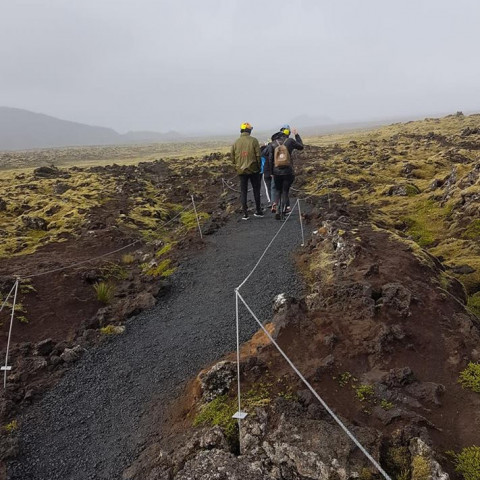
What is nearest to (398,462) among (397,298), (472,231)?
(397,298)

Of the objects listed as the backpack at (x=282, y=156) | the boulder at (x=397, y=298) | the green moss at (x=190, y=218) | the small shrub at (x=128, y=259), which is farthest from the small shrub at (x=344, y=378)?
the green moss at (x=190, y=218)

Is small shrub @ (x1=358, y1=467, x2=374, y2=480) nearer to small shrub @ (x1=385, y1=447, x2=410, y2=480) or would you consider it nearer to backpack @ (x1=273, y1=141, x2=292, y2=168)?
small shrub @ (x1=385, y1=447, x2=410, y2=480)

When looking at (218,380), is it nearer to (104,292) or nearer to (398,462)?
(398,462)

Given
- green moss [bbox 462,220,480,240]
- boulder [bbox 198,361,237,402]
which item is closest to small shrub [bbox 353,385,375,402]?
boulder [bbox 198,361,237,402]

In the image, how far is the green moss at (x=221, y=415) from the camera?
6.00m

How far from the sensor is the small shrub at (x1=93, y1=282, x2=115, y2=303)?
1450 cm

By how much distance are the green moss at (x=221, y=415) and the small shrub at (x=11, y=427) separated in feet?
12.1

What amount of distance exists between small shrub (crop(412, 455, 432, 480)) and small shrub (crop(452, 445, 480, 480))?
51cm

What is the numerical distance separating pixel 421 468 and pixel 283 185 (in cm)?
1293

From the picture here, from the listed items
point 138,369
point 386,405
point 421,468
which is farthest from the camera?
point 138,369

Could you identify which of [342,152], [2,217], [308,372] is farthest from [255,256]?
[342,152]

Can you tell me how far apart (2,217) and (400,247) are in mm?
26136

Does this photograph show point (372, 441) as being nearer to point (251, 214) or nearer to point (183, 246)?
point (183, 246)

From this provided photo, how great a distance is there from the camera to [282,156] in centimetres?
1580
